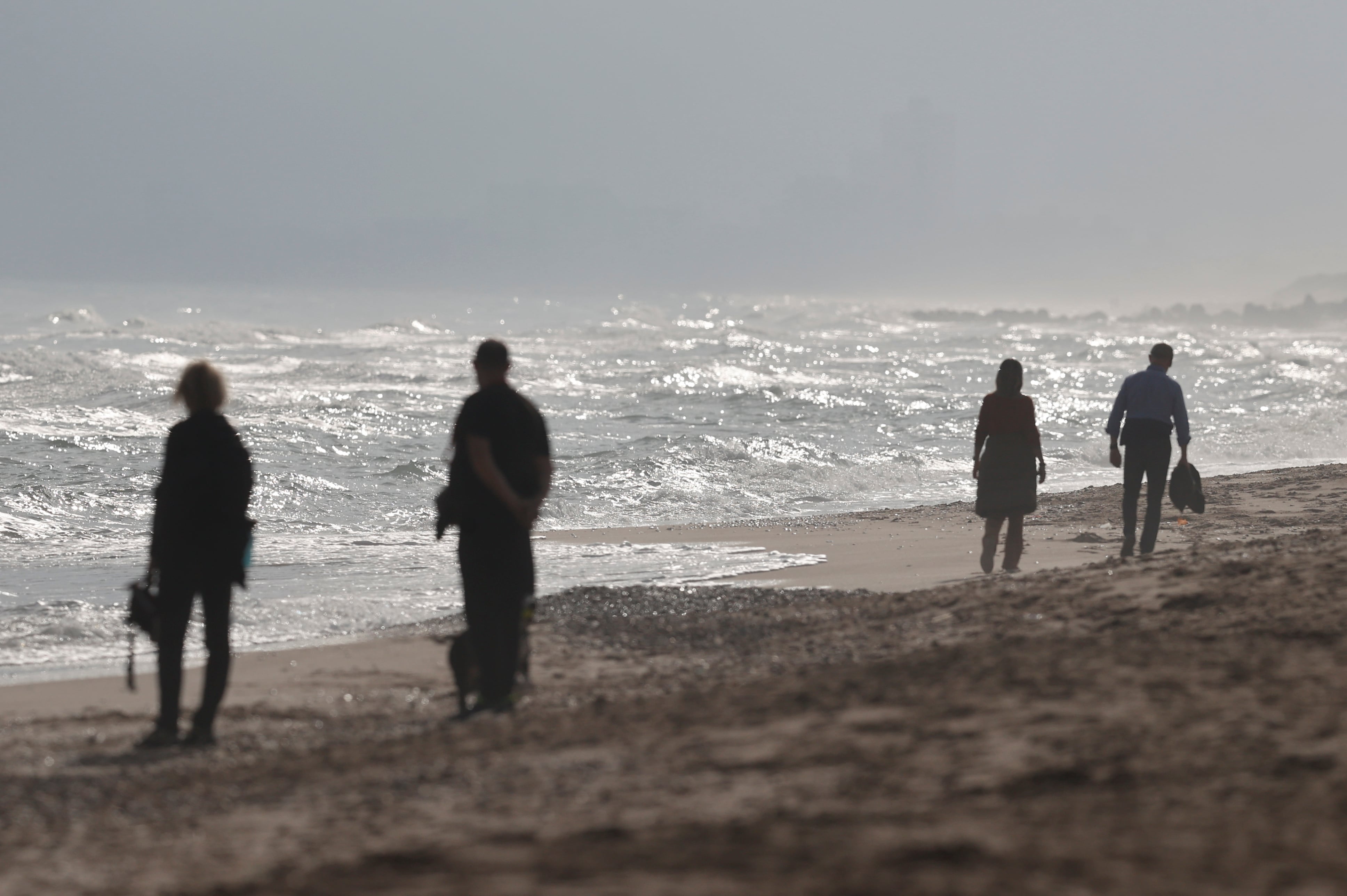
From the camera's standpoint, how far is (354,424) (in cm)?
2706

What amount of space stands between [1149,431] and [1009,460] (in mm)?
1071

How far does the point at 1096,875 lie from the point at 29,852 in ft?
9.74

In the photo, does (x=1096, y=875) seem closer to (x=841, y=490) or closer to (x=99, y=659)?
(x=99, y=659)

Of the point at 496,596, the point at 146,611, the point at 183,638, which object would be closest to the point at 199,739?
the point at 183,638

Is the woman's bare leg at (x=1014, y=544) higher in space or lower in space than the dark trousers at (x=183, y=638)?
lower

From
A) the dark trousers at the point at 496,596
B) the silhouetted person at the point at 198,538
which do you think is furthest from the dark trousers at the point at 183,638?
the dark trousers at the point at 496,596

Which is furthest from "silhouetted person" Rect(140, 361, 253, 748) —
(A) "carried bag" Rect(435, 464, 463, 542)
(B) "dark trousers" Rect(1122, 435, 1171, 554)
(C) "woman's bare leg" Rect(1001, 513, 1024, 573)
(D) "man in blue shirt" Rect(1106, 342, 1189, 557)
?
(B) "dark trousers" Rect(1122, 435, 1171, 554)

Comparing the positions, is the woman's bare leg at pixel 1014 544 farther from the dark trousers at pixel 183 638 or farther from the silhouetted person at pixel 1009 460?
the dark trousers at pixel 183 638

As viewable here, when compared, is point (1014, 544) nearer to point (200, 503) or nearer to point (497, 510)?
point (497, 510)

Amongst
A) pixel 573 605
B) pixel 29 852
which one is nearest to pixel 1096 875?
pixel 29 852

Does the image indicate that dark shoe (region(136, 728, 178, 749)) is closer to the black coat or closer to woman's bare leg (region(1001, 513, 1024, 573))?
the black coat

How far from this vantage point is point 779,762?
4.07m

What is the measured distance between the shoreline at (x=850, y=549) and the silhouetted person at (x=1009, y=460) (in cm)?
46

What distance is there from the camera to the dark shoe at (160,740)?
17.6 ft
